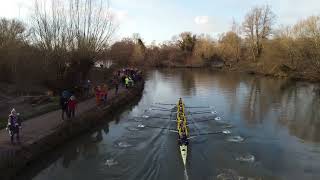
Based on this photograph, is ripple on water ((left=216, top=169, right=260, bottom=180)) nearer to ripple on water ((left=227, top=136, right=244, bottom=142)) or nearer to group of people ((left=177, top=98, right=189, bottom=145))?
group of people ((left=177, top=98, right=189, bottom=145))

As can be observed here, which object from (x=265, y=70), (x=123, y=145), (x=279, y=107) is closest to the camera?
(x=123, y=145)

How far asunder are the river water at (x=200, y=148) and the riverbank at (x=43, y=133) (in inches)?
17.1

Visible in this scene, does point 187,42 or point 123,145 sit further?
point 187,42

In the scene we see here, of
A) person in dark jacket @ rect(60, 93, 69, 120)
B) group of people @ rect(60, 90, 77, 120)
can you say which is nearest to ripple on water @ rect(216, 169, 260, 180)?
group of people @ rect(60, 90, 77, 120)

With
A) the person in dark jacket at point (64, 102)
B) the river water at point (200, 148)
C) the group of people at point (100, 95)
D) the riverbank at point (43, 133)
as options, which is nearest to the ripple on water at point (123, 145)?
the river water at point (200, 148)

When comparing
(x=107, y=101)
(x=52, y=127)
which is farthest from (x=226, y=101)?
(x=52, y=127)

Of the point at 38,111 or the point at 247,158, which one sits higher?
the point at 38,111

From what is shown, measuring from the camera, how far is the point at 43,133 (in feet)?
53.6

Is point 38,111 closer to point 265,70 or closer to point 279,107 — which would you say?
point 279,107

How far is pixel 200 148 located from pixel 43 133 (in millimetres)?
6846

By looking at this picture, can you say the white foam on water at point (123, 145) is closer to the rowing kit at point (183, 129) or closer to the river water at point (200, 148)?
the river water at point (200, 148)

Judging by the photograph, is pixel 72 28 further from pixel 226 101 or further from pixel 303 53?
pixel 303 53

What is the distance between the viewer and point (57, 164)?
611 inches

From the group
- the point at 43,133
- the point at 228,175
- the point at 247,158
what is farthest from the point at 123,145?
the point at 228,175
